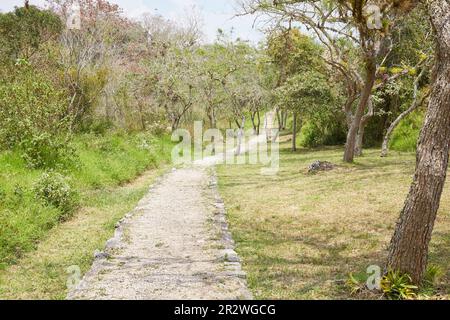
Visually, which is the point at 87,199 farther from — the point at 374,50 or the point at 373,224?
the point at 374,50

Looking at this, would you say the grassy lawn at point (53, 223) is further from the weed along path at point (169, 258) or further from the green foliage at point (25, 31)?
the green foliage at point (25, 31)

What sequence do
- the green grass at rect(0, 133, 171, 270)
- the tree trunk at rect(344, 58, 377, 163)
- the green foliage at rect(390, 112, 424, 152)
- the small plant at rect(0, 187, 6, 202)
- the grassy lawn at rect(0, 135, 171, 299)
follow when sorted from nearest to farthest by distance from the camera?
the grassy lawn at rect(0, 135, 171, 299)
the green grass at rect(0, 133, 171, 270)
the small plant at rect(0, 187, 6, 202)
the tree trunk at rect(344, 58, 377, 163)
the green foliage at rect(390, 112, 424, 152)

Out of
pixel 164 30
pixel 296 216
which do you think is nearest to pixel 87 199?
pixel 296 216

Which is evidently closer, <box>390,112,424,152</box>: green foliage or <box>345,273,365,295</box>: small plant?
<box>345,273,365,295</box>: small plant

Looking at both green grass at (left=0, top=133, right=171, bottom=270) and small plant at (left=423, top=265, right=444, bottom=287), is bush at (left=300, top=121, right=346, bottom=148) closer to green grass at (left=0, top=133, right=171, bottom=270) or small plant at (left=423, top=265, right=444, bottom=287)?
green grass at (left=0, top=133, right=171, bottom=270)

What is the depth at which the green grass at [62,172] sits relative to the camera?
24.9 ft

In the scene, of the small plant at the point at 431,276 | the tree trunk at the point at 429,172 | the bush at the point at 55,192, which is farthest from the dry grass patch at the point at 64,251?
the small plant at the point at 431,276

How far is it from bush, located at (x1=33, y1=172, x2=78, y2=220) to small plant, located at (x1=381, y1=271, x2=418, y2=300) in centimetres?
660

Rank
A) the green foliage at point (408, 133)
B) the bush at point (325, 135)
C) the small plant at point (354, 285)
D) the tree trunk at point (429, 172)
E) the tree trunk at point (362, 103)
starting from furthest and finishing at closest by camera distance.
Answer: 1. the bush at point (325, 135)
2. the green foliage at point (408, 133)
3. the tree trunk at point (362, 103)
4. the small plant at point (354, 285)
5. the tree trunk at point (429, 172)

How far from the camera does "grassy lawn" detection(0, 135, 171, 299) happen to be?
20.6 feet

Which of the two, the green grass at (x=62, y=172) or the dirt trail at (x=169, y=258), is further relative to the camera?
the green grass at (x=62, y=172)

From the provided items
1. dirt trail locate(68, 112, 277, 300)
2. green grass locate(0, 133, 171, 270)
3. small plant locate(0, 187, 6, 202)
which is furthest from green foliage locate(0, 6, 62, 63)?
dirt trail locate(68, 112, 277, 300)

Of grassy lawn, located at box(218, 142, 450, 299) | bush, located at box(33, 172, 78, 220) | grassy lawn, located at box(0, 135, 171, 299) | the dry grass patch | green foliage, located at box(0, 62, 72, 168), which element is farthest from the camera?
green foliage, located at box(0, 62, 72, 168)

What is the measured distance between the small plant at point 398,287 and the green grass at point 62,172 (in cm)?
510
